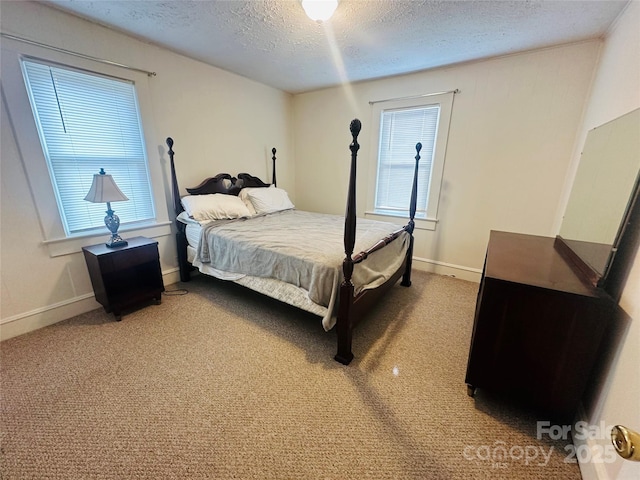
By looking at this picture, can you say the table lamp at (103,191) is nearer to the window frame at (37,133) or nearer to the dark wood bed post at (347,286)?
the window frame at (37,133)

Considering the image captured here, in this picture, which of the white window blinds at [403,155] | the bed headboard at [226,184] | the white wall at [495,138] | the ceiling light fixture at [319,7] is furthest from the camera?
the white window blinds at [403,155]

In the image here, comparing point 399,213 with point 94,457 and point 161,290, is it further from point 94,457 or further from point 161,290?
point 94,457

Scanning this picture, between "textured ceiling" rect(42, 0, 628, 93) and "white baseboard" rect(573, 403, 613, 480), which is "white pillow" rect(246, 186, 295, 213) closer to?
"textured ceiling" rect(42, 0, 628, 93)

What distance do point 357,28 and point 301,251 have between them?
1958 mm

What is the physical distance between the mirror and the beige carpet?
3.21 feet

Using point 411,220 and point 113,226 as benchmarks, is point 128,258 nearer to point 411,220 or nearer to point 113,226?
point 113,226

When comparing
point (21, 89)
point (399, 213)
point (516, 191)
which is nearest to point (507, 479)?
point (516, 191)

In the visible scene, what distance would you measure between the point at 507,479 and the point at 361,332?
45.7 inches

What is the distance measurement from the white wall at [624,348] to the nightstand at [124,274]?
10.2ft

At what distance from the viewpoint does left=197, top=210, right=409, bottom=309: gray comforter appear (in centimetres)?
180

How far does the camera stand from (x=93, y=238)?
7.68 ft

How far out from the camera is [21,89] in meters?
1.88

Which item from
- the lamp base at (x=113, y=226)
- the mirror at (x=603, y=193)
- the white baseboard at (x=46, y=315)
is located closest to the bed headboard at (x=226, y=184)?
the lamp base at (x=113, y=226)

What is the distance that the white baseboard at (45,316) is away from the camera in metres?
2.01
